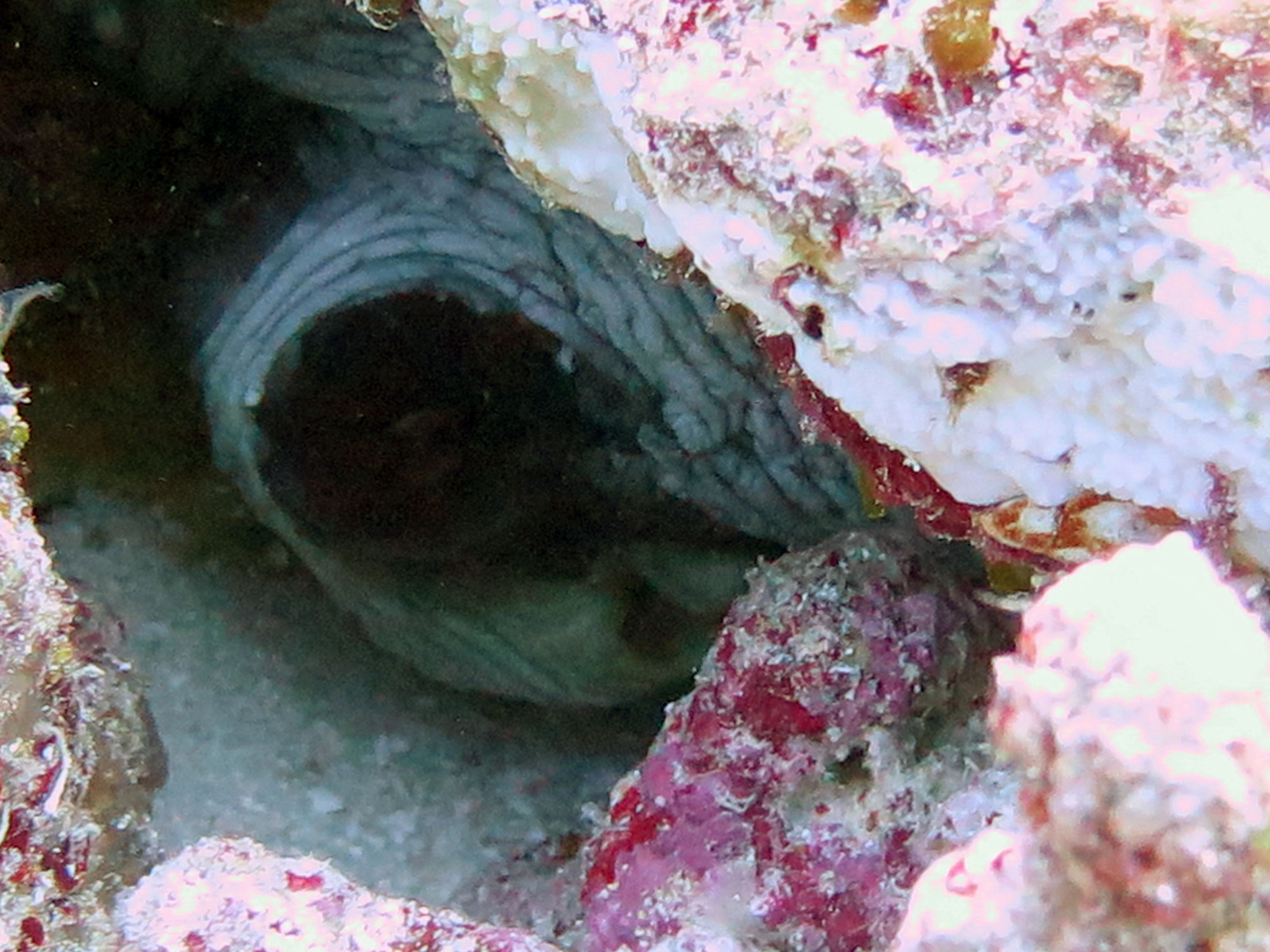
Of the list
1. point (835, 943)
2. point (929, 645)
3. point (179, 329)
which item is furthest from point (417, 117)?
point (835, 943)

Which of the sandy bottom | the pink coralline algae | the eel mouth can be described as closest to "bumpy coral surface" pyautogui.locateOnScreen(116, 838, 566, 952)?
the pink coralline algae

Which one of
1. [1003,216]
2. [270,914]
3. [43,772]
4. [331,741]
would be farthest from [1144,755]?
[331,741]

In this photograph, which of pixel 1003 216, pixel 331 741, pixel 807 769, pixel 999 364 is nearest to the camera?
pixel 1003 216

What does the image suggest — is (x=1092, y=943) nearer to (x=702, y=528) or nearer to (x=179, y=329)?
(x=702, y=528)

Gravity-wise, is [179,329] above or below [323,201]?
below

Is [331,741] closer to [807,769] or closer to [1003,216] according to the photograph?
[807,769]

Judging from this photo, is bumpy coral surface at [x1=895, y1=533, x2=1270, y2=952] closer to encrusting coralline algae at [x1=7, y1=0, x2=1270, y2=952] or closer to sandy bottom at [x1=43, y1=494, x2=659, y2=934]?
encrusting coralline algae at [x1=7, y1=0, x2=1270, y2=952]
